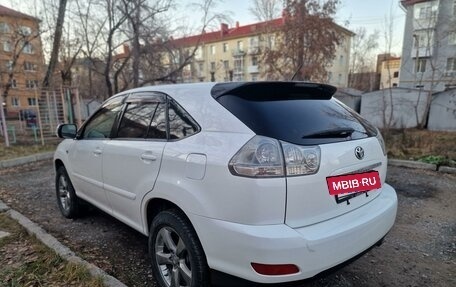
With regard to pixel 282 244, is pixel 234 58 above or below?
above

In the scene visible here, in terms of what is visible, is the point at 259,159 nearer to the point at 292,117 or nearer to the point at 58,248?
the point at 292,117

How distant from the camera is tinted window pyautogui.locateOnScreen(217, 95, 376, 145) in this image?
176 cm

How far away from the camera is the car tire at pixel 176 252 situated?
1.93m

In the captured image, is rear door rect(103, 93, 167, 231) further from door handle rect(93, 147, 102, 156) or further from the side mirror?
the side mirror

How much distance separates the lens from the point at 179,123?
2.16 m

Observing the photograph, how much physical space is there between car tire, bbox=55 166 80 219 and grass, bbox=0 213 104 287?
645mm

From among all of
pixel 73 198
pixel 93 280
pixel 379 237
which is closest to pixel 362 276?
pixel 379 237

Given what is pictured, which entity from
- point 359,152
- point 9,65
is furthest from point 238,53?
point 359,152

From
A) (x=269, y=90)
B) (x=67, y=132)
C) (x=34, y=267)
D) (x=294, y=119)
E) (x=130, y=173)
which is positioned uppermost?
(x=269, y=90)

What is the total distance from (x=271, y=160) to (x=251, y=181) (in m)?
0.17

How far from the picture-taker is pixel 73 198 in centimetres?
377

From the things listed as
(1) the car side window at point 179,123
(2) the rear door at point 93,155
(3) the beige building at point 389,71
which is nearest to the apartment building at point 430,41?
(3) the beige building at point 389,71

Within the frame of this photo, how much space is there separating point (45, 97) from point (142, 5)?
21.7 feet

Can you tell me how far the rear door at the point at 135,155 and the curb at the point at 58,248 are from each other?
1.47 feet
